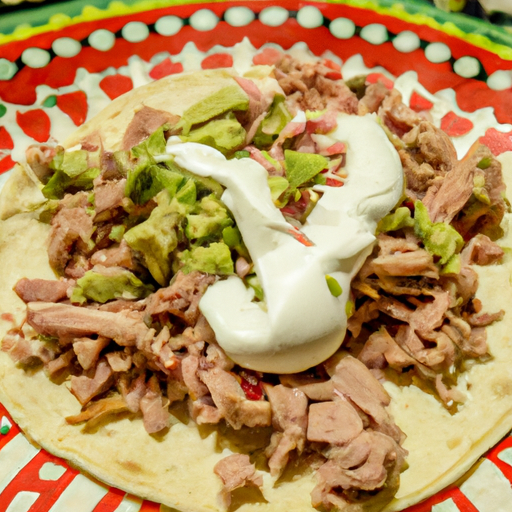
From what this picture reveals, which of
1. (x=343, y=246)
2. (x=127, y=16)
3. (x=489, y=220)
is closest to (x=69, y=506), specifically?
(x=343, y=246)

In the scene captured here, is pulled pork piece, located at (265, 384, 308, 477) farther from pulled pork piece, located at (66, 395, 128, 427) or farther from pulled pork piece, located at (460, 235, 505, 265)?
pulled pork piece, located at (460, 235, 505, 265)

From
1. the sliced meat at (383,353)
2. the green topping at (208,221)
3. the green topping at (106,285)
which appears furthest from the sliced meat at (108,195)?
the sliced meat at (383,353)

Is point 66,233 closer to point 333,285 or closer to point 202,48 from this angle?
point 333,285

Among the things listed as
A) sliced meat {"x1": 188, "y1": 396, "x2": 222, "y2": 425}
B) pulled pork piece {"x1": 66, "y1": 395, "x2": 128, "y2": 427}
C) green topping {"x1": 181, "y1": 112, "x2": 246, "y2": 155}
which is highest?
green topping {"x1": 181, "y1": 112, "x2": 246, "y2": 155}

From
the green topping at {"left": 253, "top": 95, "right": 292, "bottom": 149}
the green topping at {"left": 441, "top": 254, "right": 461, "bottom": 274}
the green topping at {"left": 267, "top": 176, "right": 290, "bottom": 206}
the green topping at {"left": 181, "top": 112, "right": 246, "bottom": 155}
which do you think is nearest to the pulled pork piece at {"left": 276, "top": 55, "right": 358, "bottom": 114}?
the green topping at {"left": 253, "top": 95, "right": 292, "bottom": 149}

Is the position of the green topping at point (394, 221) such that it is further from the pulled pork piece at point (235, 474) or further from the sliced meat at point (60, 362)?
the sliced meat at point (60, 362)

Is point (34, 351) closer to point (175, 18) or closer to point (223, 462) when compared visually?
point (223, 462)

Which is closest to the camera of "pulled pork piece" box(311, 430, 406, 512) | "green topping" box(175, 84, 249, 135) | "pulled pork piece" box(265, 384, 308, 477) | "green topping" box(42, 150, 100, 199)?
"pulled pork piece" box(311, 430, 406, 512)

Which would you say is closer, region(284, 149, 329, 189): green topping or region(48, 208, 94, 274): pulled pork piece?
region(284, 149, 329, 189): green topping
